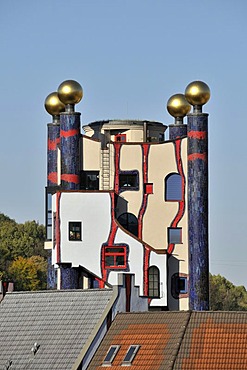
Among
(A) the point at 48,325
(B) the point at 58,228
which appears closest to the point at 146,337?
(A) the point at 48,325

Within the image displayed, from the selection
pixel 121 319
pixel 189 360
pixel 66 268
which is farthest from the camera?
pixel 66 268

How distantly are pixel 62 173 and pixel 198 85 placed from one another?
21.1ft

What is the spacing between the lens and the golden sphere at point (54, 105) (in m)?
71.3

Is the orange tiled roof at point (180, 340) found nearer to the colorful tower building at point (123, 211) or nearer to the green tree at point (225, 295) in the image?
the colorful tower building at point (123, 211)

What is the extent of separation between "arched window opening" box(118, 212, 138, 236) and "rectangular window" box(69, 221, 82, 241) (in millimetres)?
3259

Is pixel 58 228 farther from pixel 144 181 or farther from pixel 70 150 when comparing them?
pixel 144 181

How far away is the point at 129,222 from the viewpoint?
226ft

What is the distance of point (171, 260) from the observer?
67812 mm

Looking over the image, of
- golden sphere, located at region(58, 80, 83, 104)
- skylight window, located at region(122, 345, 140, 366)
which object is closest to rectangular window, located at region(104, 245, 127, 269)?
golden sphere, located at region(58, 80, 83, 104)

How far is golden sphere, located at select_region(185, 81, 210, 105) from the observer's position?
217ft

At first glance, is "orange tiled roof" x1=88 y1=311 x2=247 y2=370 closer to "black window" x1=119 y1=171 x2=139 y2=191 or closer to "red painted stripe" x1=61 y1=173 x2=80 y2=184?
"red painted stripe" x1=61 y1=173 x2=80 y2=184

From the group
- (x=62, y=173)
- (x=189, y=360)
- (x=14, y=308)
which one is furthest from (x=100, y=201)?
(x=189, y=360)

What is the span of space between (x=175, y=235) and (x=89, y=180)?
4.14 meters

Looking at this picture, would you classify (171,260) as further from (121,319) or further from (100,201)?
(121,319)
